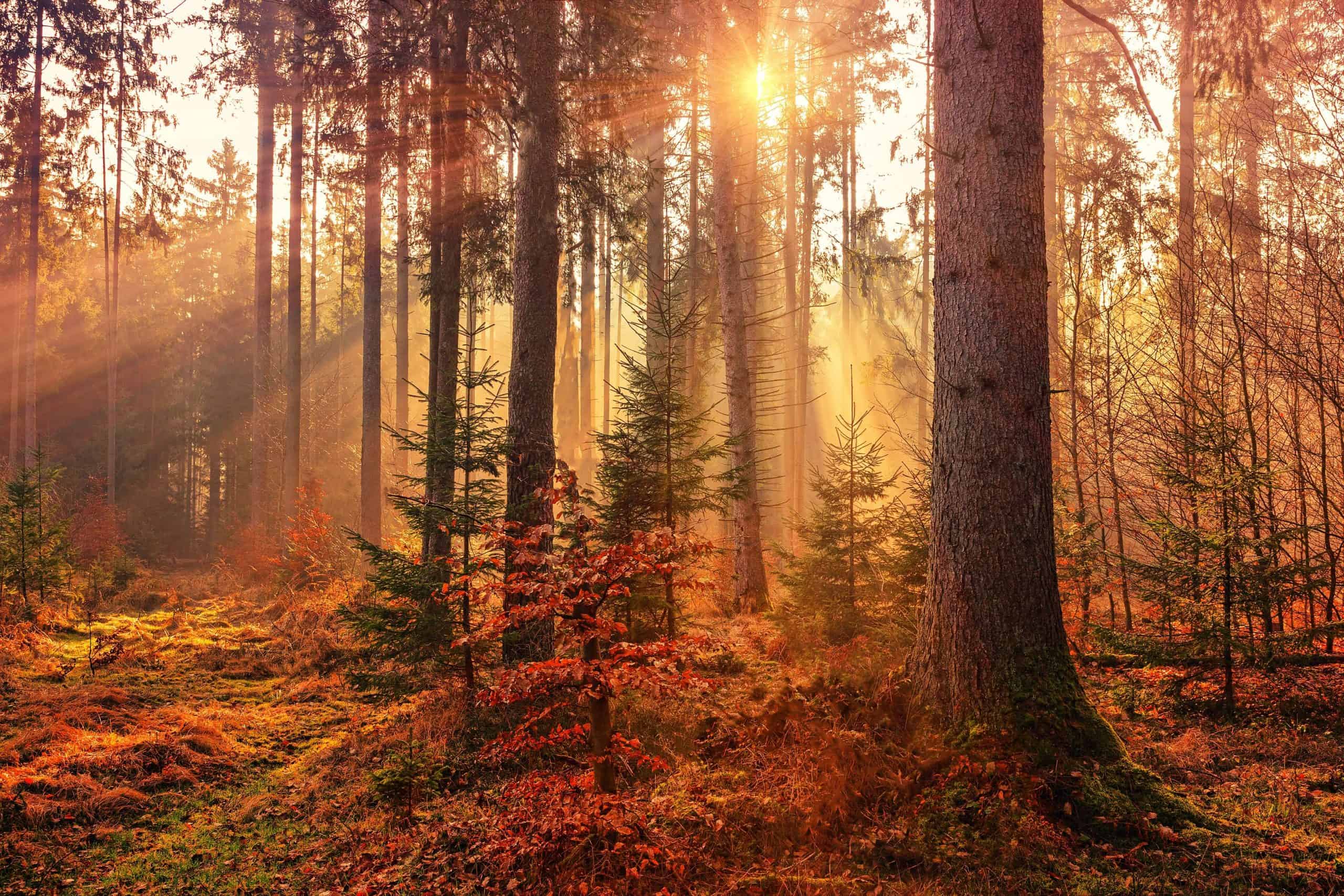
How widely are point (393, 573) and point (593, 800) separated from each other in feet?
12.5

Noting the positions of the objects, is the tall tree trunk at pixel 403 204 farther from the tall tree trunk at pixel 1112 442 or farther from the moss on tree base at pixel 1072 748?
the tall tree trunk at pixel 1112 442

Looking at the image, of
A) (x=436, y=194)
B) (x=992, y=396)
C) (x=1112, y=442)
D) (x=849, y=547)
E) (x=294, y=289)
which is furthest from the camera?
(x=294, y=289)

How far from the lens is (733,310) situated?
1061 centimetres

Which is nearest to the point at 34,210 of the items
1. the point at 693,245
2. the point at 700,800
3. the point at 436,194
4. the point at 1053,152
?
the point at 436,194

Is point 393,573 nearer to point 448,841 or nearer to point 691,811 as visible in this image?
point 448,841

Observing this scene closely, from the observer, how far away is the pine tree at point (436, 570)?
→ 258 inches

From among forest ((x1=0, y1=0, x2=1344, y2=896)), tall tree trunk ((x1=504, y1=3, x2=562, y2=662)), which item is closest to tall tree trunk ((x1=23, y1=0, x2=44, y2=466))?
forest ((x1=0, y1=0, x2=1344, y2=896))

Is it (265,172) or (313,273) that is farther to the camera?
(313,273)

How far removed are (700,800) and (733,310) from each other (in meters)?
7.69

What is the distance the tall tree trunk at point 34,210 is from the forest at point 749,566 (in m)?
0.32

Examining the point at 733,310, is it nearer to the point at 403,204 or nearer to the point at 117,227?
the point at 403,204

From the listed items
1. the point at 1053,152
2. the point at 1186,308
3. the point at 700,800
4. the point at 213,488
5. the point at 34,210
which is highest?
the point at 1053,152

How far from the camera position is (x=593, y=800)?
3.69 metres

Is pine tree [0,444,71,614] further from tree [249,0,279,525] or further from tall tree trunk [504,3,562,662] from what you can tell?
tall tree trunk [504,3,562,662]
